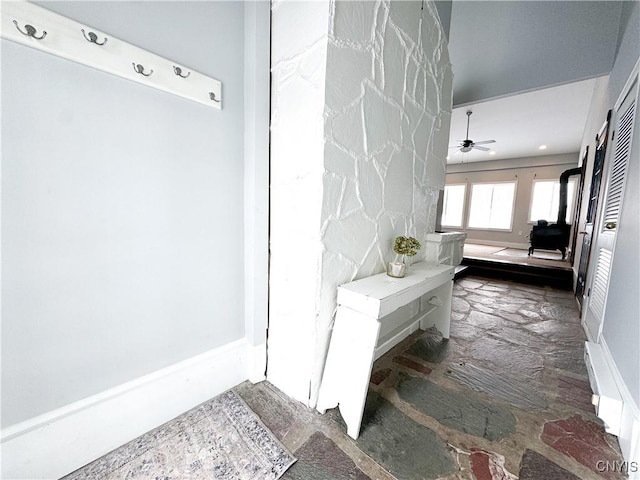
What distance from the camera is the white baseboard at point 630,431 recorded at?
2.98 feet

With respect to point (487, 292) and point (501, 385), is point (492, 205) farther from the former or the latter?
point (501, 385)

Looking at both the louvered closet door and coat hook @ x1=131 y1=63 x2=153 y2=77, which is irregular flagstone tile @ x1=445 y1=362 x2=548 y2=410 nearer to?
the louvered closet door

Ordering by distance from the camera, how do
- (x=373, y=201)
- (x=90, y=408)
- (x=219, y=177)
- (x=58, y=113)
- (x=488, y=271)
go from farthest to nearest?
(x=488, y=271) < (x=373, y=201) < (x=219, y=177) < (x=90, y=408) < (x=58, y=113)

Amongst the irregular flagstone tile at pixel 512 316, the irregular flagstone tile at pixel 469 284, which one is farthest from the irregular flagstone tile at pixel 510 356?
the irregular flagstone tile at pixel 469 284

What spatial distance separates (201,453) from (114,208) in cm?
101

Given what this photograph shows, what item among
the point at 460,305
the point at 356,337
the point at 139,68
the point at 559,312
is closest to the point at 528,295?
the point at 559,312

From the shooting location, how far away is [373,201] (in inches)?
55.6

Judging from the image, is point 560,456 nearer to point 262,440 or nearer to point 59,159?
point 262,440

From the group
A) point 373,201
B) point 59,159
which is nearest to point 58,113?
point 59,159

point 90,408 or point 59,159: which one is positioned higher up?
point 59,159

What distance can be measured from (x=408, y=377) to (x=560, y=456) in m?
0.66

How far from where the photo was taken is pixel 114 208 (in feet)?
3.01

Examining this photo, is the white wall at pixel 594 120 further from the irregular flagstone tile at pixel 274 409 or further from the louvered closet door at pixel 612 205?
the irregular flagstone tile at pixel 274 409

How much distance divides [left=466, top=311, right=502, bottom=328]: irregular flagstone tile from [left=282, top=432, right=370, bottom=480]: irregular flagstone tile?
73.3 inches
